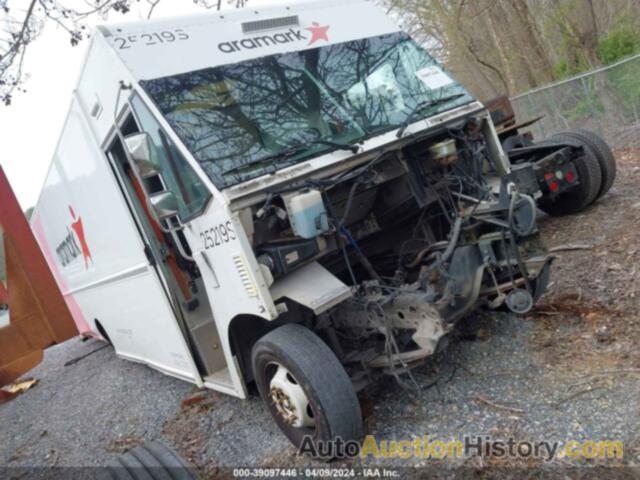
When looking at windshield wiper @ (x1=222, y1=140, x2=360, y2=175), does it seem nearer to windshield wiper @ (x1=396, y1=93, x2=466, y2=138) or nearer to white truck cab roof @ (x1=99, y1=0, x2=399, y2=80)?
windshield wiper @ (x1=396, y1=93, x2=466, y2=138)

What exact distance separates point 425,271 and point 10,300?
97.3 inches

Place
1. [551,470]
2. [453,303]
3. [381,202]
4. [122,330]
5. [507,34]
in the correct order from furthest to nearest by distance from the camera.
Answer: [507,34]
[122,330]
[381,202]
[453,303]
[551,470]

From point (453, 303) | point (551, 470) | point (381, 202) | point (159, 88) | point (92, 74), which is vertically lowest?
point (551, 470)

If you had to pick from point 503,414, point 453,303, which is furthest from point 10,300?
point 503,414

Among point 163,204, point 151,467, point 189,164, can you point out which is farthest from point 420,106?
point 151,467

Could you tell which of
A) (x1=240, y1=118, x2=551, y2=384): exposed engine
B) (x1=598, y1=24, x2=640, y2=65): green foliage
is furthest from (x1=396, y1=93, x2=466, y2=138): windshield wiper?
(x1=598, y1=24, x2=640, y2=65): green foliage

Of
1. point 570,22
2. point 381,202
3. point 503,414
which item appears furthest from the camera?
point 570,22

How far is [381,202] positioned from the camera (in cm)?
417

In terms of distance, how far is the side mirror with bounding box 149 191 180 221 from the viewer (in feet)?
11.2

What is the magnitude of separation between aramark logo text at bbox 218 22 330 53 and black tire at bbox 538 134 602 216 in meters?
3.16

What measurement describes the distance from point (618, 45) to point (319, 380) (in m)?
13.7

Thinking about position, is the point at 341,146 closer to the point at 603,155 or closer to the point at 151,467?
the point at 151,467

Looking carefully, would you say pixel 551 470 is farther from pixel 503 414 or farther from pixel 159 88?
pixel 159 88

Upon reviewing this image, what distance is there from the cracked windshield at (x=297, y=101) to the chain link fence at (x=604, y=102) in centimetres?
662
